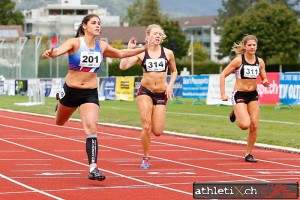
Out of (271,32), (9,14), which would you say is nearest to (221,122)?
(271,32)

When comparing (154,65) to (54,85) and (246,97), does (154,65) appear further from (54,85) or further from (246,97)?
(54,85)

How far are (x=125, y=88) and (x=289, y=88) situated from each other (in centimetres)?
1549

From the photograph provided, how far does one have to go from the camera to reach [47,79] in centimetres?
5912

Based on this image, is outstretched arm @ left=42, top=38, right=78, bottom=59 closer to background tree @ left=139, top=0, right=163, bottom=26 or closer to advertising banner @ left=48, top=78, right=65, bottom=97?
advertising banner @ left=48, top=78, right=65, bottom=97

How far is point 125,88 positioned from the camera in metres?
47.9

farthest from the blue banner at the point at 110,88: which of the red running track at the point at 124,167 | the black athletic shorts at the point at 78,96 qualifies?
the black athletic shorts at the point at 78,96

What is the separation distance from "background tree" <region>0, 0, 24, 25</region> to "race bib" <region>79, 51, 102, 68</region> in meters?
143

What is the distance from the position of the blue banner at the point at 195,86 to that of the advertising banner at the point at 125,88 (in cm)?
491

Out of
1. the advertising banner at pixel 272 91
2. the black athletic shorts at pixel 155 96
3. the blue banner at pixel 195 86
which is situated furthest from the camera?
the blue banner at pixel 195 86

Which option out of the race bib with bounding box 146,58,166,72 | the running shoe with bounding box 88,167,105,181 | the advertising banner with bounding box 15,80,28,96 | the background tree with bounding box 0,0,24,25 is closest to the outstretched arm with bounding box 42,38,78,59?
the running shoe with bounding box 88,167,105,181

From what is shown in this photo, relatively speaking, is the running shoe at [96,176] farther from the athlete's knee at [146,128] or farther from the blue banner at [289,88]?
the blue banner at [289,88]

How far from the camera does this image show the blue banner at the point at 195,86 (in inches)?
1585

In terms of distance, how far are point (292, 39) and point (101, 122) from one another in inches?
3309

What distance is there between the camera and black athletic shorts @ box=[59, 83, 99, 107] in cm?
1298
